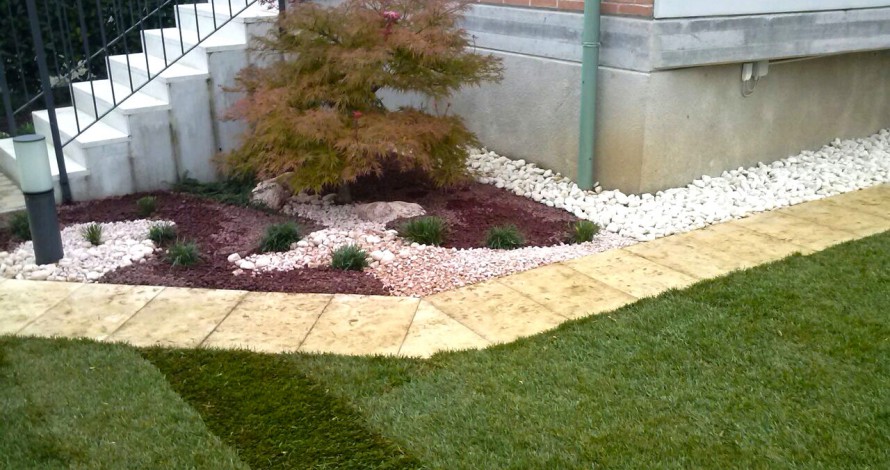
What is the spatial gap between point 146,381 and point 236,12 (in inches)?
163

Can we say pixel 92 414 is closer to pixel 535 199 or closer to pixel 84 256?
pixel 84 256

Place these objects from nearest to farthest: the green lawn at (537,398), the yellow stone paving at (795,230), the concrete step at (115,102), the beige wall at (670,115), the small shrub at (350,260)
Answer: the green lawn at (537,398) → the small shrub at (350,260) → the yellow stone paving at (795,230) → the beige wall at (670,115) → the concrete step at (115,102)

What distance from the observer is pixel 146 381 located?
319 centimetres

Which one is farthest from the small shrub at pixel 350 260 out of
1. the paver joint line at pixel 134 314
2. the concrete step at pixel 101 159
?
the concrete step at pixel 101 159

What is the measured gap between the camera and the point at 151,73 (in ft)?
20.0

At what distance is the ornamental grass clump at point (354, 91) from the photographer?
15.6 ft

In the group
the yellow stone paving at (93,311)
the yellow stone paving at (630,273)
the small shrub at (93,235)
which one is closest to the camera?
the yellow stone paving at (93,311)

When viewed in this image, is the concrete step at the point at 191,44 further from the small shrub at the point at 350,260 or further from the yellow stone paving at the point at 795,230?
the yellow stone paving at the point at 795,230

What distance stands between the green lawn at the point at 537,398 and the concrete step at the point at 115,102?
248cm

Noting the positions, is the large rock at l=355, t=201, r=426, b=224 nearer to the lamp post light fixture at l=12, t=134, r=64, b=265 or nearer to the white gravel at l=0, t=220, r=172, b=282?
the white gravel at l=0, t=220, r=172, b=282

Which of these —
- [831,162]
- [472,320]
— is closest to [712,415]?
[472,320]

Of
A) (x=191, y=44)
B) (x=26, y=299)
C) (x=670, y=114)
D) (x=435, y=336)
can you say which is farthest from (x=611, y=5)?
(x=26, y=299)

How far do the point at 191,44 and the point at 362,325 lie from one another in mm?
3655

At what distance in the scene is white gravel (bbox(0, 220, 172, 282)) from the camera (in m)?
4.30
